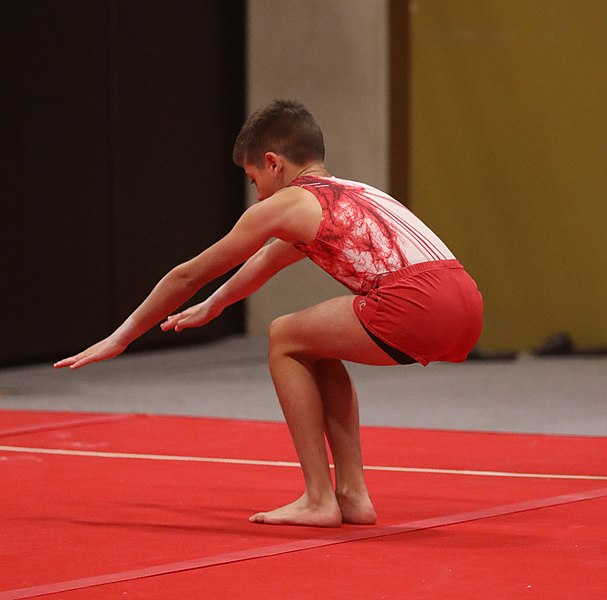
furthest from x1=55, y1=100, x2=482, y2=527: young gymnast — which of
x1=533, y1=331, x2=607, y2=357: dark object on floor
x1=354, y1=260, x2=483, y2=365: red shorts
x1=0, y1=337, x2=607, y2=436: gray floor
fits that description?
x1=533, y1=331, x2=607, y2=357: dark object on floor

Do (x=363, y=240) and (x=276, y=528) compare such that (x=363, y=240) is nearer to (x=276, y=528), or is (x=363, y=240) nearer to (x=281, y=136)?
(x=281, y=136)

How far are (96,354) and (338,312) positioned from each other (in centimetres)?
54

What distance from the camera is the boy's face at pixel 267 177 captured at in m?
3.41

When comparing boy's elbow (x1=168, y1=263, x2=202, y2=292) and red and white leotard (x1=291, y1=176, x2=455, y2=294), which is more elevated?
red and white leotard (x1=291, y1=176, x2=455, y2=294)

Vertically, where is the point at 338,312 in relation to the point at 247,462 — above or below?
above

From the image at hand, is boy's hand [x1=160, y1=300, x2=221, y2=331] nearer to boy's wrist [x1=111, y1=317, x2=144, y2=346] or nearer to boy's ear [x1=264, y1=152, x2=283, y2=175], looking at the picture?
boy's wrist [x1=111, y1=317, x2=144, y2=346]

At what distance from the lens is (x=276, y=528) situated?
10.7 ft

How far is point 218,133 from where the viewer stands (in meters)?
8.34

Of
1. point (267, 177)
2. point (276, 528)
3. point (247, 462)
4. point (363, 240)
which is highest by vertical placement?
point (267, 177)

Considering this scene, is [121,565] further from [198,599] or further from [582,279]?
[582,279]

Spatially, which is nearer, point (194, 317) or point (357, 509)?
point (357, 509)

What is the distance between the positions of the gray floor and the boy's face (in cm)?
184

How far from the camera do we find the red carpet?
8.89 feet

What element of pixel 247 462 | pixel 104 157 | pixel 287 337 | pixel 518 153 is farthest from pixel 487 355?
pixel 287 337
